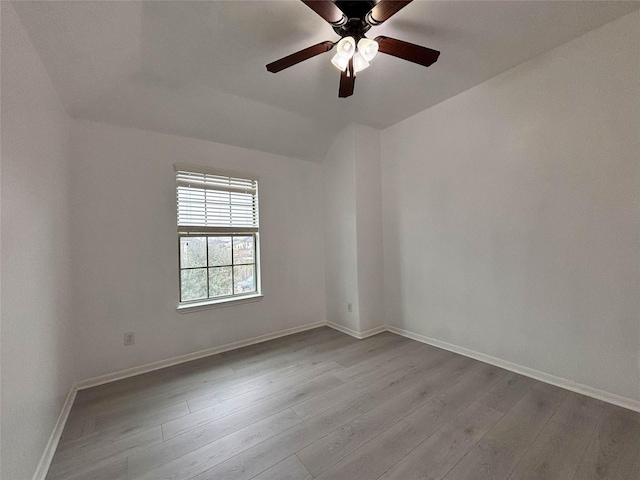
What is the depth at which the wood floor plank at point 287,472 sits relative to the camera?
1.31 m

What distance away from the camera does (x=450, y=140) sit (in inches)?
107

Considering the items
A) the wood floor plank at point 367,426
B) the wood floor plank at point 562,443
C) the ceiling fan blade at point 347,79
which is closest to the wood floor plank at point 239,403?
the wood floor plank at point 367,426

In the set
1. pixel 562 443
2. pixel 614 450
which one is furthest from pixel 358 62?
pixel 614 450

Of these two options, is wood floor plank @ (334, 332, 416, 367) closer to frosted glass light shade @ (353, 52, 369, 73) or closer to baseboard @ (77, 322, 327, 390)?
baseboard @ (77, 322, 327, 390)

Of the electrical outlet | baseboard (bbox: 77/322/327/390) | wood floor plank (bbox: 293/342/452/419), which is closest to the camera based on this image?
wood floor plank (bbox: 293/342/452/419)

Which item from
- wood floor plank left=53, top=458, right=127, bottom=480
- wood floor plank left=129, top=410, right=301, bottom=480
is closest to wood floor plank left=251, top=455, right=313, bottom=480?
wood floor plank left=129, top=410, right=301, bottom=480

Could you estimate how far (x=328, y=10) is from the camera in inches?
56.5

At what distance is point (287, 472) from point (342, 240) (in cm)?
243

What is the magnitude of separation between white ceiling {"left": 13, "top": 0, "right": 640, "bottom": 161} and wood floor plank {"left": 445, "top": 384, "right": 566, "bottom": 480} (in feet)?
8.70

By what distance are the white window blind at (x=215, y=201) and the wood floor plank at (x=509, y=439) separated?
2728 millimetres

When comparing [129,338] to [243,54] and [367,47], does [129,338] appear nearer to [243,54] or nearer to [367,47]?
[243,54]

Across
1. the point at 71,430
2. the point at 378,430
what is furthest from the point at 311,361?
the point at 71,430

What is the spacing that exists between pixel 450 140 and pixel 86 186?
347 centimetres

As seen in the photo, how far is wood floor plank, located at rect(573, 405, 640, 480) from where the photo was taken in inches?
50.8
